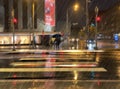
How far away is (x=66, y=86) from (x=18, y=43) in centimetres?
5520

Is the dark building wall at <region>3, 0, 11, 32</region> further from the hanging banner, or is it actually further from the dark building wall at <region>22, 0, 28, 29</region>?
the hanging banner

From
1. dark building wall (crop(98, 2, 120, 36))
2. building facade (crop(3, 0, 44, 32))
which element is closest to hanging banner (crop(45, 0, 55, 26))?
building facade (crop(3, 0, 44, 32))

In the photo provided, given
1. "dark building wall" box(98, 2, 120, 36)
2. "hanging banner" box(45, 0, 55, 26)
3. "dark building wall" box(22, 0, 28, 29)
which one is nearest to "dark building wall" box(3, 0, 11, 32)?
"dark building wall" box(22, 0, 28, 29)

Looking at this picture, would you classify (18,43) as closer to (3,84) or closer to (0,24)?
(0,24)

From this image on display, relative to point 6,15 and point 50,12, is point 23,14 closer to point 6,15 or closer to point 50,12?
point 6,15

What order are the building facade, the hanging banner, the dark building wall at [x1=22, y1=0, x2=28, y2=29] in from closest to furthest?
1. the hanging banner
2. the building facade
3. the dark building wall at [x1=22, y1=0, x2=28, y2=29]

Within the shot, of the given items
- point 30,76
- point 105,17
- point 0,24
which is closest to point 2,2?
point 0,24

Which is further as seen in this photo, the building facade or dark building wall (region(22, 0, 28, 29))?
dark building wall (region(22, 0, 28, 29))

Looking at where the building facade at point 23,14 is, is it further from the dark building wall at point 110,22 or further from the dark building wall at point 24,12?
the dark building wall at point 110,22

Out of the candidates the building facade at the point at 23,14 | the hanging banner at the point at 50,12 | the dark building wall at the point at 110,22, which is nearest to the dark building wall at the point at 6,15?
the building facade at the point at 23,14

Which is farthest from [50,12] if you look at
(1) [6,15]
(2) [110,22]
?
(2) [110,22]

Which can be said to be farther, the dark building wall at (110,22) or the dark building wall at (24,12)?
the dark building wall at (110,22)

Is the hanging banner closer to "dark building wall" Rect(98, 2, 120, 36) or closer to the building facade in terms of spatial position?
the building facade

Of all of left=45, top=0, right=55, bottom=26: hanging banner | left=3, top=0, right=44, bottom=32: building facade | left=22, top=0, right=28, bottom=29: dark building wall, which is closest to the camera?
left=45, top=0, right=55, bottom=26: hanging banner
